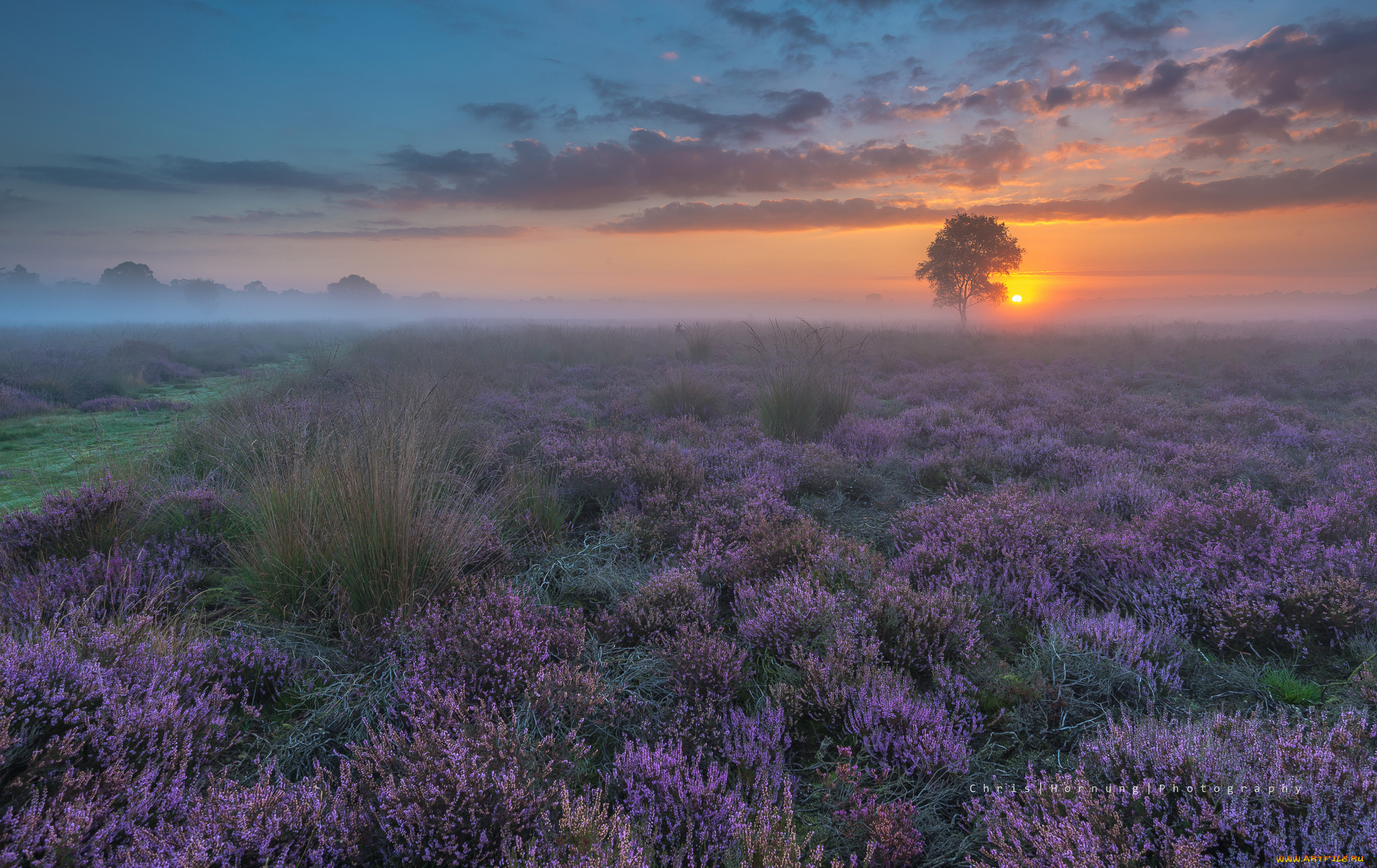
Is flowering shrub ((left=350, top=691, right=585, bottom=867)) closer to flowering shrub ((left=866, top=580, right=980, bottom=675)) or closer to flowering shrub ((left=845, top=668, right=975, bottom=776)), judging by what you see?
flowering shrub ((left=845, top=668, right=975, bottom=776))

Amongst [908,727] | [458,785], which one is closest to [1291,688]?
[908,727]

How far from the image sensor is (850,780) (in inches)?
86.2

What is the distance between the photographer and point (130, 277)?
104 meters

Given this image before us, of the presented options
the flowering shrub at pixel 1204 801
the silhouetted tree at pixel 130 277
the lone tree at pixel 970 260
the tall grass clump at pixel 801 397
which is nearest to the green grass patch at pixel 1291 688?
the flowering shrub at pixel 1204 801

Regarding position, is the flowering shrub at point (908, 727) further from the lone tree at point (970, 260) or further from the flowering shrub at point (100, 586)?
the lone tree at point (970, 260)

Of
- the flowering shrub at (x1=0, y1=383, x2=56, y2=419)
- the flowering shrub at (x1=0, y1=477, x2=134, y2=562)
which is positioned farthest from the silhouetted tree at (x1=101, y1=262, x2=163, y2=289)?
the flowering shrub at (x1=0, y1=477, x2=134, y2=562)

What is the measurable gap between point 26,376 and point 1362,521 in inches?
937

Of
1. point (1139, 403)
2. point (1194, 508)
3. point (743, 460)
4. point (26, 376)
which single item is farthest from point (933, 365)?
point (26, 376)

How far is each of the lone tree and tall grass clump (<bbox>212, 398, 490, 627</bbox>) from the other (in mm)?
40664

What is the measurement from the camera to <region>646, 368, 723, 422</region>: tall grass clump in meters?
10.3

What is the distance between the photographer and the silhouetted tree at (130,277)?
4055 inches

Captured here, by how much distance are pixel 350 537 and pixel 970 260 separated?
43.9 meters

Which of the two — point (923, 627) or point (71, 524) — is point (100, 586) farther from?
point (923, 627)

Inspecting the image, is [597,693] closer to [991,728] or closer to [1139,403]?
[991,728]
